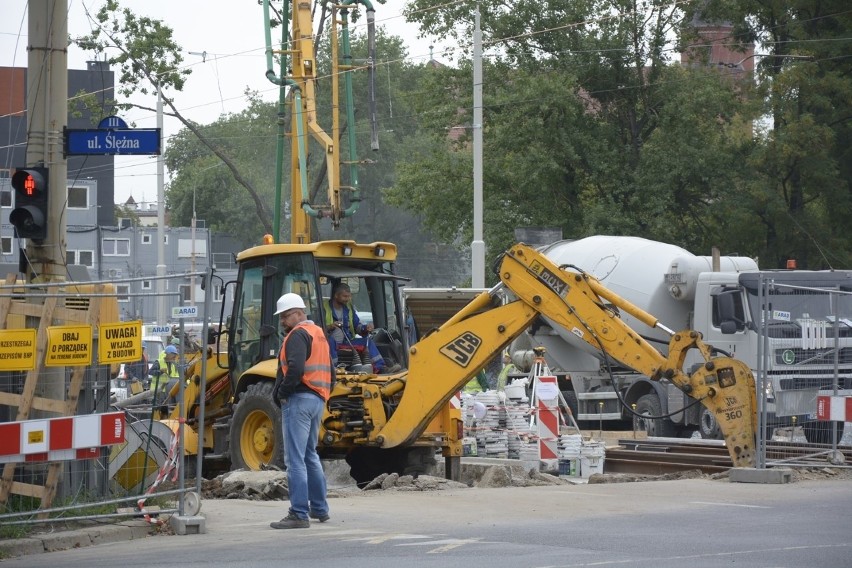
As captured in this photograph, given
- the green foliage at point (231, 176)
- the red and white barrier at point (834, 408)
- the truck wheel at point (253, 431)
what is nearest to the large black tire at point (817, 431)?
the red and white barrier at point (834, 408)

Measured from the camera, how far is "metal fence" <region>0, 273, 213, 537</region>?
10328 millimetres

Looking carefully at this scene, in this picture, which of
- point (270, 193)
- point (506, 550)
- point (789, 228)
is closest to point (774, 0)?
point (789, 228)

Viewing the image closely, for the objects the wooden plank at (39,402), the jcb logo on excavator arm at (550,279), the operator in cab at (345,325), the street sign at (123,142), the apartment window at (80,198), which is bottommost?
the wooden plank at (39,402)

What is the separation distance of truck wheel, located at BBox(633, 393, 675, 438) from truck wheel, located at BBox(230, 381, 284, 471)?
977 cm

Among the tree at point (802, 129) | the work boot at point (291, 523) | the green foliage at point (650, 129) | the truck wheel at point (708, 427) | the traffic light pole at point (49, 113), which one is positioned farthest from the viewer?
the green foliage at point (650, 129)

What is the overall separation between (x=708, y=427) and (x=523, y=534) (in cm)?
1190

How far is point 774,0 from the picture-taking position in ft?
121

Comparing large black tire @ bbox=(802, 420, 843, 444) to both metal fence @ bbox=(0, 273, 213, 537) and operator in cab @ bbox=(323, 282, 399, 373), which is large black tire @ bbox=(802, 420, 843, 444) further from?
metal fence @ bbox=(0, 273, 213, 537)

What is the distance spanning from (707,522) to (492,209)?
2985 cm

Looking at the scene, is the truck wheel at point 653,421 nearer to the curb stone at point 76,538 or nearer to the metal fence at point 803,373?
the metal fence at point 803,373

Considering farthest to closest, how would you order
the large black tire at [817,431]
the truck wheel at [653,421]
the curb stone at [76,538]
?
the truck wheel at [653,421] < the large black tire at [817,431] < the curb stone at [76,538]

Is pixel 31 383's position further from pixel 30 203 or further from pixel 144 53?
pixel 144 53

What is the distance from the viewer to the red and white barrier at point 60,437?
33.2ft

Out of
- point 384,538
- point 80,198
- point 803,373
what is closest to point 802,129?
point 803,373
